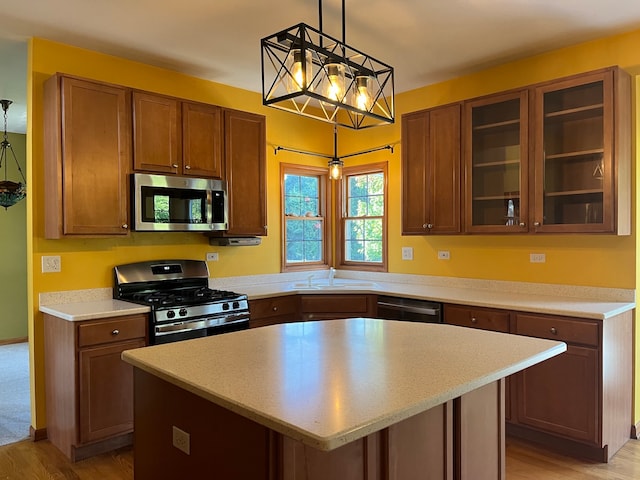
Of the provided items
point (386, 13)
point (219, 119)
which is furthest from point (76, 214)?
point (386, 13)

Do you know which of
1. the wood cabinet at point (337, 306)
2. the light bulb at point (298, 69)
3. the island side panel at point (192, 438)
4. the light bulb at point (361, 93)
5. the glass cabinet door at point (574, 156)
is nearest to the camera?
the island side panel at point (192, 438)

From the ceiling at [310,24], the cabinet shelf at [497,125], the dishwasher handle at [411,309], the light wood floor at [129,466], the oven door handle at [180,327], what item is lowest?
the light wood floor at [129,466]

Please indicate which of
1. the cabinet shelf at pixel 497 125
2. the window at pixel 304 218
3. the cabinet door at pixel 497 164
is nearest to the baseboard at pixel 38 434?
the window at pixel 304 218

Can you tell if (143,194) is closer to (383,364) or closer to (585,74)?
(383,364)

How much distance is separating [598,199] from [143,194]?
296cm

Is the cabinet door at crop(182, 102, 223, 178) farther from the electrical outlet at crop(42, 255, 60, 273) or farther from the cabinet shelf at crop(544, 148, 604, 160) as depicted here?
the cabinet shelf at crop(544, 148, 604, 160)

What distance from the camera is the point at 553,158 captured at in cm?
320

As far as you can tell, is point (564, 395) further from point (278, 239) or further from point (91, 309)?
point (91, 309)

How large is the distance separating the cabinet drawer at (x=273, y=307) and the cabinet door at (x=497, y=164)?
151 centimetres

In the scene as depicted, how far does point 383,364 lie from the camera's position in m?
1.69

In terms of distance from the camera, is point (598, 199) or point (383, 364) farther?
point (598, 199)

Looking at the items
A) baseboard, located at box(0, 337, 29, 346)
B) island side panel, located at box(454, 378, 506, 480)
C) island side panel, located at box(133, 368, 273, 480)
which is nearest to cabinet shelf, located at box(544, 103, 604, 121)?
island side panel, located at box(454, 378, 506, 480)

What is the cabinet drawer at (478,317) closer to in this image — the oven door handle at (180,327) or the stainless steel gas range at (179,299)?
the stainless steel gas range at (179,299)

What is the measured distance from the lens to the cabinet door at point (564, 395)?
9.16ft
